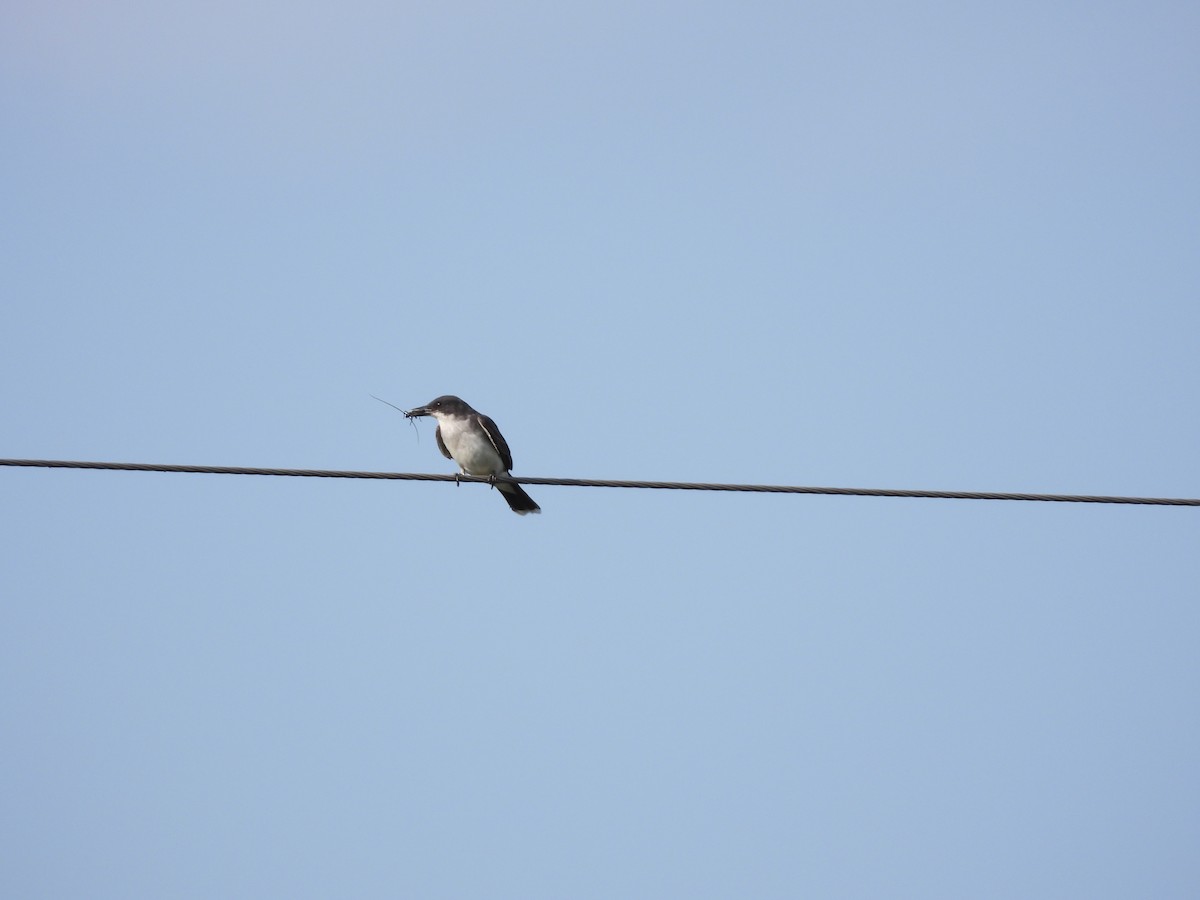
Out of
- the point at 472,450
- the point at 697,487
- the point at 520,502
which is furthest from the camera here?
the point at 520,502

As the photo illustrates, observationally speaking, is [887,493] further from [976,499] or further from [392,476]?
[392,476]

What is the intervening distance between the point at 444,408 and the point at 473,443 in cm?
60

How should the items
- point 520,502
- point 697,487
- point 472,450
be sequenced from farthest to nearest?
point 520,502 → point 472,450 → point 697,487

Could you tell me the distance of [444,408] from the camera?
1449 centimetres

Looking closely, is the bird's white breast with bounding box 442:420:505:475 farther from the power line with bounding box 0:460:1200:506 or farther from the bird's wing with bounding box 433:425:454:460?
the power line with bounding box 0:460:1200:506

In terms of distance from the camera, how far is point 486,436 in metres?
14.1

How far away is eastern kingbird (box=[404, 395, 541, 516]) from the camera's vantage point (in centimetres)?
1409

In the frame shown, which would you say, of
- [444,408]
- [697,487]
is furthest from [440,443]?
[697,487]

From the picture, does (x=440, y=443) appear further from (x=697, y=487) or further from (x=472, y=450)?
(x=697, y=487)

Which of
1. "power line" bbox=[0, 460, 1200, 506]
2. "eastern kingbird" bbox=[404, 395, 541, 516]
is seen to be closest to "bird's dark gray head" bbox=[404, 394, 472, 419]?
"eastern kingbird" bbox=[404, 395, 541, 516]

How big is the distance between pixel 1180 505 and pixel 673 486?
290cm

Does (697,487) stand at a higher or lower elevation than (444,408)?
lower

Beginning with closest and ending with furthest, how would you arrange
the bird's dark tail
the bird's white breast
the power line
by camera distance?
the power line
the bird's white breast
the bird's dark tail

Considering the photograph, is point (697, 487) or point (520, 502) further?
point (520, 502)
